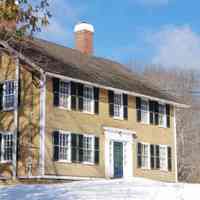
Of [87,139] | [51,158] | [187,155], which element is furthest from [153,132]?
[187,155]

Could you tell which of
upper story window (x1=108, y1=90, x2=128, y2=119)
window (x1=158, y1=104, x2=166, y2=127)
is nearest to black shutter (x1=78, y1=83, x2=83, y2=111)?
upper story window (x1=108, y1=90, x2=128, y2=119)

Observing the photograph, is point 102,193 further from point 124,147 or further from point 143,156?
point 143,156

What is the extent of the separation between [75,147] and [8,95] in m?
3.94

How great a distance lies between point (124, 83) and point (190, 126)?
22244 millimetres

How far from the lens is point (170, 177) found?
31234 mm

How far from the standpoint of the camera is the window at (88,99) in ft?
88.6

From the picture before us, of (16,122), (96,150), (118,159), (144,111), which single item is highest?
(144,111)

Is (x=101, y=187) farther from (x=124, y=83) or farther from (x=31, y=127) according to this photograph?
(x=124, y=83)

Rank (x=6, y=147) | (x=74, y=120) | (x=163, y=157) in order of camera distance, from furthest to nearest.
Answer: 1. (x=163, y=157)
2. (x=74, y=120)
3. (x=6, y=147)

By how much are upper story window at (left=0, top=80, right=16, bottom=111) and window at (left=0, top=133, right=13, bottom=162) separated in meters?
1.33

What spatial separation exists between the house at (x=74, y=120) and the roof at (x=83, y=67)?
100mm

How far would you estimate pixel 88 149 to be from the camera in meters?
26.6

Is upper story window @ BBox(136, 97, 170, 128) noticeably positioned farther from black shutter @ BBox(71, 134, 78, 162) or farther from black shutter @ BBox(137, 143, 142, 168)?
black shutter @ BBox(71, 134, 78, 162)

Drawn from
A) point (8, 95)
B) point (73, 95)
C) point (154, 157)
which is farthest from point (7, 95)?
point (154, 157)
